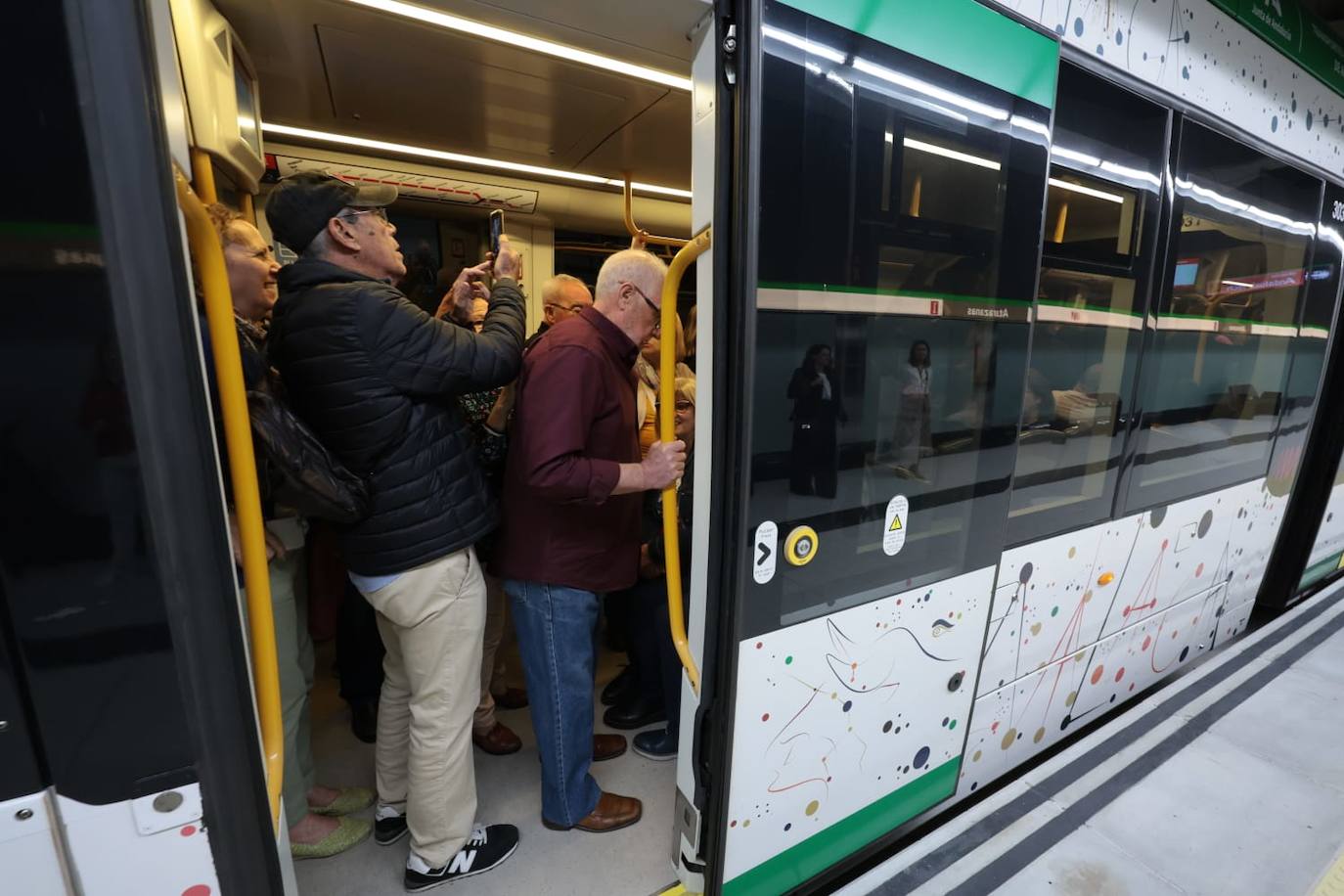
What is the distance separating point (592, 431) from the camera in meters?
1.75

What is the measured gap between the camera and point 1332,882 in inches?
70.8

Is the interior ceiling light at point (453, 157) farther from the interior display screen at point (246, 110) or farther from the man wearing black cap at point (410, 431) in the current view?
the man wearing black cap at point (410, 431)

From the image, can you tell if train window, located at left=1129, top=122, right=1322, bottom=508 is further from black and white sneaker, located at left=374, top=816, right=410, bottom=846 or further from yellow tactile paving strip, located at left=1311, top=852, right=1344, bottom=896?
black and white sneaker, located at left=374, top=816, right=410, bottom=846

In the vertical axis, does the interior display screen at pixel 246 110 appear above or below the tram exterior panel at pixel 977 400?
above

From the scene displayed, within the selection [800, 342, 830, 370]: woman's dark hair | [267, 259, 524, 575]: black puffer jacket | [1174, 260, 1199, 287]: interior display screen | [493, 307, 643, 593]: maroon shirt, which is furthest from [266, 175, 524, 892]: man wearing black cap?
[1174, 260, 1199, 287]: interior display screen

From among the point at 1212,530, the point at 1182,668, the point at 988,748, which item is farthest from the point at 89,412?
the point at 1182,668

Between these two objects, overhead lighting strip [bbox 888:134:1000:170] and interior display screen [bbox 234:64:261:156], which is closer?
overhead lighting strip [bbox 888:134:1000:170]

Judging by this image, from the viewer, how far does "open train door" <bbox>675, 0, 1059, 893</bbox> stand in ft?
4.04

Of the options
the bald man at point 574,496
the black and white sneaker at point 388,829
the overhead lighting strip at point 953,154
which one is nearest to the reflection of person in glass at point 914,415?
the overhead lighting strip at point 953,154

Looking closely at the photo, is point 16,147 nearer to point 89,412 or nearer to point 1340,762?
point 89,412

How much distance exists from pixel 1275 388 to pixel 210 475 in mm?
4106

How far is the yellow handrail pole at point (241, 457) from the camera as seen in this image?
2.88ft

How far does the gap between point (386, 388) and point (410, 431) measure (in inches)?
4.8

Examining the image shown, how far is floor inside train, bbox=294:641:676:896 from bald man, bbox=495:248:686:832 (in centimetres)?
11
